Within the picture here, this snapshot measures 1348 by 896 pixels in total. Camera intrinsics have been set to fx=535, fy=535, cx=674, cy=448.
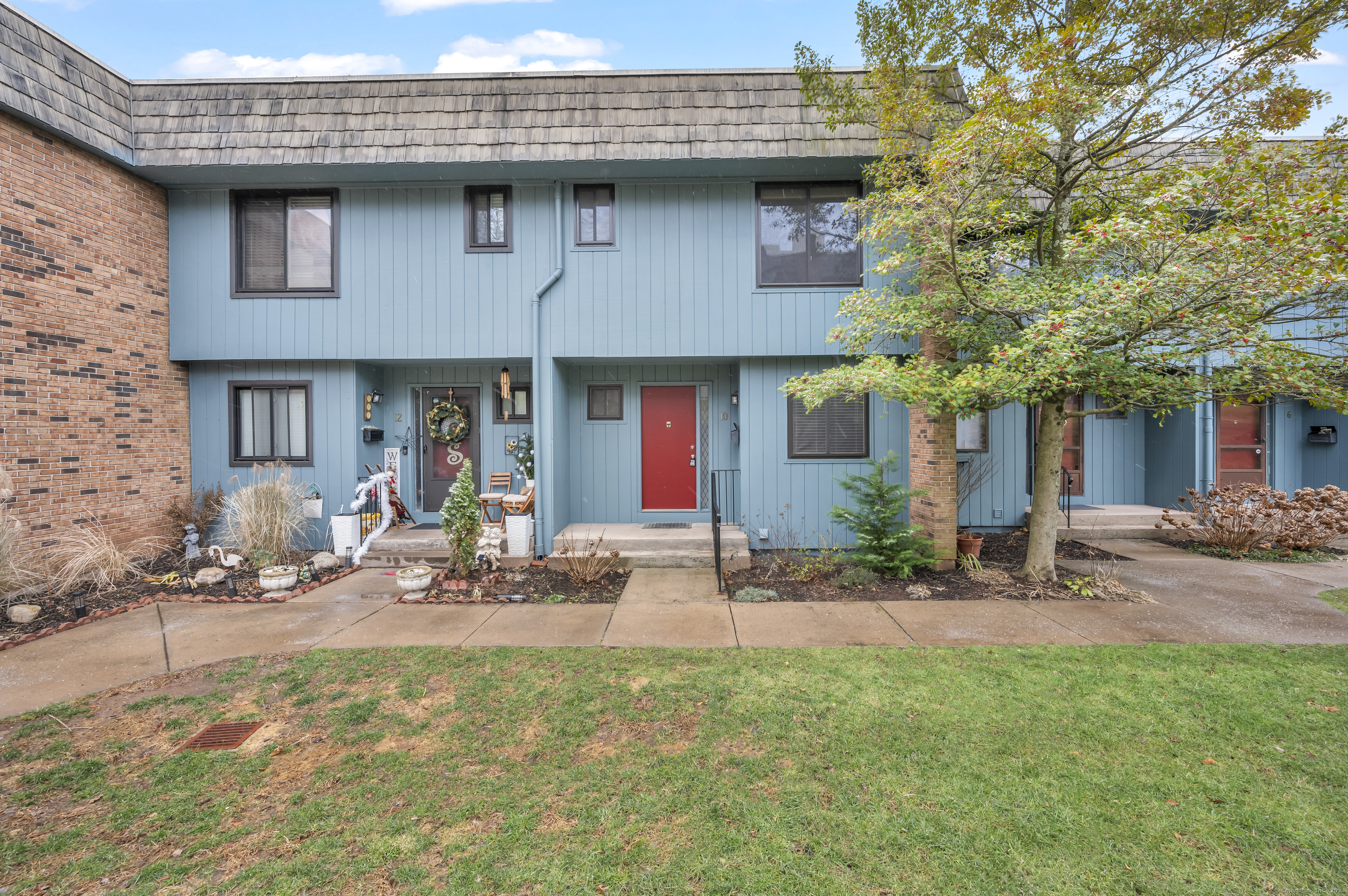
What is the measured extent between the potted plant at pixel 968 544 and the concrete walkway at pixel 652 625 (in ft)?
4.36

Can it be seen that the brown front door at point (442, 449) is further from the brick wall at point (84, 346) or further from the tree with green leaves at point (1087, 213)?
the tree with green leaves at point (1087, 213)

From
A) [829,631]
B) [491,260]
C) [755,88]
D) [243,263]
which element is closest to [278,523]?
[243,263]

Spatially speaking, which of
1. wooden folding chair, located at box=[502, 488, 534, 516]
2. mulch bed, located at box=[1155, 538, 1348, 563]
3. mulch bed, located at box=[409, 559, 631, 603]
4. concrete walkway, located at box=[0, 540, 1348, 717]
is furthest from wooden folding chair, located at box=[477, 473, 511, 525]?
mulch bed, located at box=[1155, 538, 1348, 563]

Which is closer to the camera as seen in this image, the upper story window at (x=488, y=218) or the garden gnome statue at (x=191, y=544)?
the garden gnome statue at (x=191, y=544)

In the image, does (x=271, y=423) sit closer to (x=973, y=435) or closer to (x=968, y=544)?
(x=968, y=544)

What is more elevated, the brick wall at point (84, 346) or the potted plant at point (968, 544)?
the brick wall at point (84, 346)

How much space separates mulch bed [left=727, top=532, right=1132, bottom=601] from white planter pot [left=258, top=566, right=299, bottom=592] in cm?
473

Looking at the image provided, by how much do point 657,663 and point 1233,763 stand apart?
3.20 metres

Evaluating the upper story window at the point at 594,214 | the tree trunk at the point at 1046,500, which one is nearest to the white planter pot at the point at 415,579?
the upper story window at the point at 594,214

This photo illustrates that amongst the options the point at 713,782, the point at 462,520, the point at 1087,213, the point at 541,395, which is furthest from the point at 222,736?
the point at 1087,213

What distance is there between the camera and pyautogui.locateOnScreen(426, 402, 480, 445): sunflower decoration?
8.09m

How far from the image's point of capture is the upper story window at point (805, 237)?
7176 millimetres

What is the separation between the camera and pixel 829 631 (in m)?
4.56

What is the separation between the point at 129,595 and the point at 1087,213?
10.8 metres
